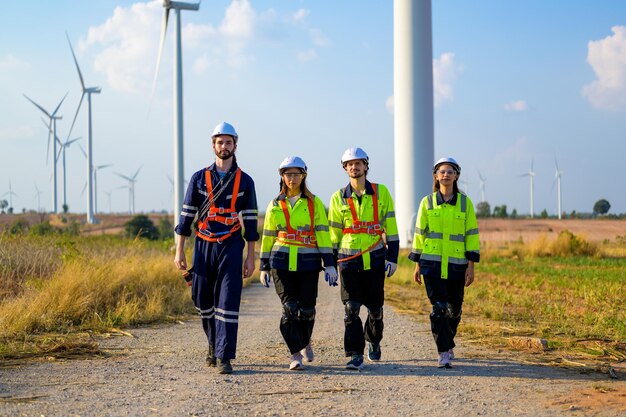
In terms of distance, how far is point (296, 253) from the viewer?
→ 299 inches

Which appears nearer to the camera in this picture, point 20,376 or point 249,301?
point 20,376

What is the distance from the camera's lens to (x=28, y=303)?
10.9 m

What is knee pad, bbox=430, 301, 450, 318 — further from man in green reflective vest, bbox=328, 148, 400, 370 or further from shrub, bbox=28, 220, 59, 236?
shrub, bbox=28, 220, 59, 236

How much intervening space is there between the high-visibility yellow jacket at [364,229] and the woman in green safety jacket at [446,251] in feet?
1.19

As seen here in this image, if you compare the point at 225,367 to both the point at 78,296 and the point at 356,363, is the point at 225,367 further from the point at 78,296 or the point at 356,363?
the point at 78,296

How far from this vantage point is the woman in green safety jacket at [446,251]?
7809 mm

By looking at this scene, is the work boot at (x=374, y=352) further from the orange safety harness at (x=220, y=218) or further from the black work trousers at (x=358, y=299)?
the orange safety harness at (x=220, y=218)

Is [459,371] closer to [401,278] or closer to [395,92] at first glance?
[401,278]

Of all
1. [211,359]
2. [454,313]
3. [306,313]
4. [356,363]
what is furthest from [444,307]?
[211,359]

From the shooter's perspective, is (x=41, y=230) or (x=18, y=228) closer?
(x=18, y=228)

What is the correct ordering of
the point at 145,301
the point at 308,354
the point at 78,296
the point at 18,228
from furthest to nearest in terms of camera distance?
the point at 18,228 < the point at 145,301 < the point at 78,296 < the point at 308,354

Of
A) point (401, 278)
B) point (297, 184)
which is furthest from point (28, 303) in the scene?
point (401, 278)

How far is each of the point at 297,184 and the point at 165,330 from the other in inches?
160

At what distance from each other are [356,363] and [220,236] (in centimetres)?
185
